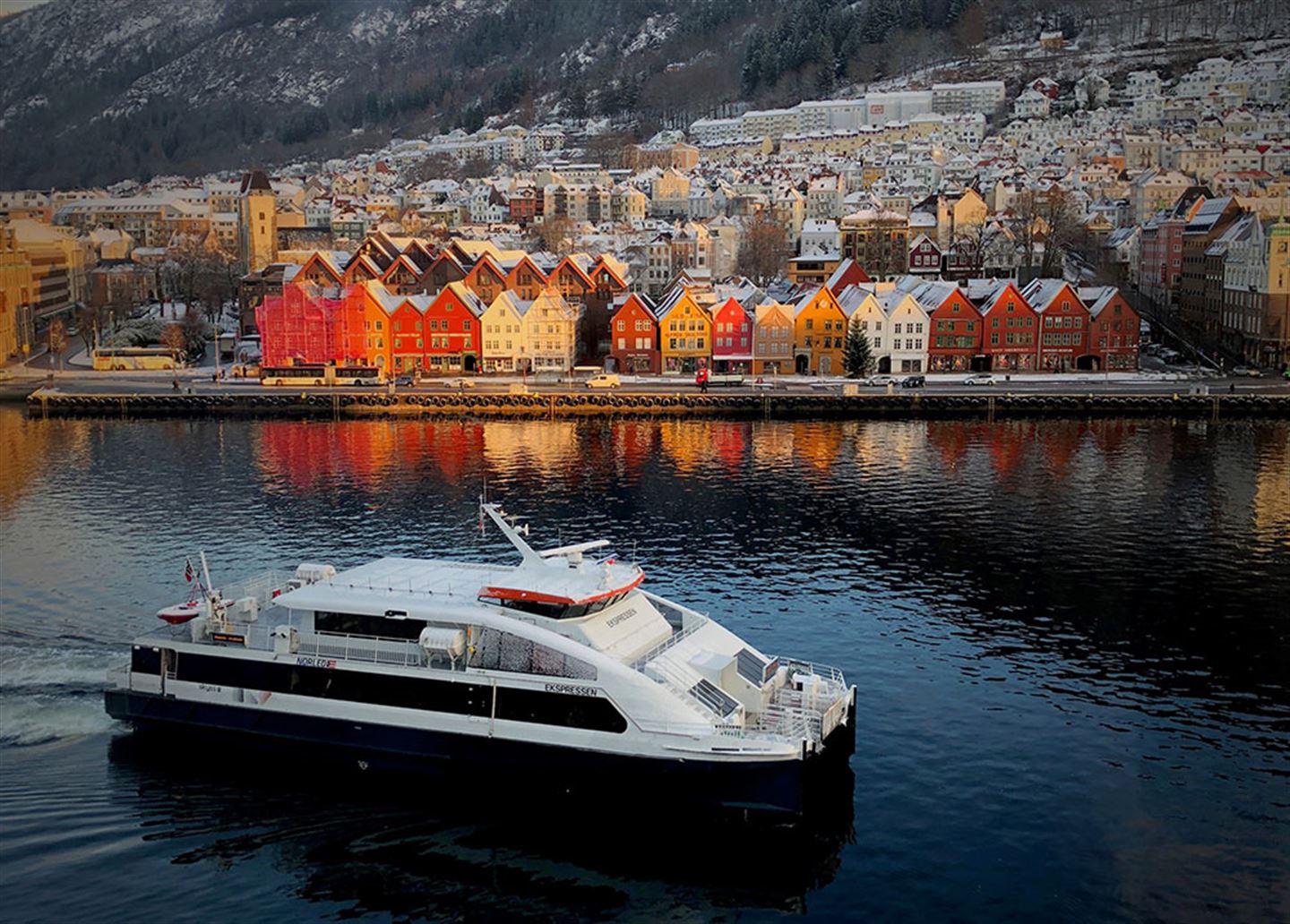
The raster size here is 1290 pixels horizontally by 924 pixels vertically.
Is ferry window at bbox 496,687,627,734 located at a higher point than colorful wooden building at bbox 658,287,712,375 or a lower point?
lower

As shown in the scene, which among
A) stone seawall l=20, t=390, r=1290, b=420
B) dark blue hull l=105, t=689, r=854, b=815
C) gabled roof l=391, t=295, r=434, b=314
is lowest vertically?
dark blue hull l=105, t=689, r=854, b=815

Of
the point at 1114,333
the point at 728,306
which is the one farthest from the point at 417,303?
the point at 1114,333

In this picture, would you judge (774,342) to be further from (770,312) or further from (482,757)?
(482,757)

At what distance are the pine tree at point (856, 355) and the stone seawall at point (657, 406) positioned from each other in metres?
6.49

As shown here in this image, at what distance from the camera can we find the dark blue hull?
1873 centimetres

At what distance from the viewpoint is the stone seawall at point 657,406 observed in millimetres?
59688

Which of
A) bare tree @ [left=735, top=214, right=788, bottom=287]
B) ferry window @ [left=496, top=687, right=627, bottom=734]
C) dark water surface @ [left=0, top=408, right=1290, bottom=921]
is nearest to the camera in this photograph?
dark water surface @ [left=0, top=408, right=1290, bottom=921]

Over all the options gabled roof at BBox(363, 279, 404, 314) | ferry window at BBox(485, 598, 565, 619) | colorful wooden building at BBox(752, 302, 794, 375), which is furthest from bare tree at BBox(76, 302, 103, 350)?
ferry window at BBox(485, 598, 565, 619)

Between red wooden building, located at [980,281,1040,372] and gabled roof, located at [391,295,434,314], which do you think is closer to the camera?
red wooden building, located at [980,281,1040,372]

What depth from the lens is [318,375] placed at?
69.4 meters

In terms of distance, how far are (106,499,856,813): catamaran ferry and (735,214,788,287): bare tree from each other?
7891 cm

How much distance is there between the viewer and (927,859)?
18094 mm

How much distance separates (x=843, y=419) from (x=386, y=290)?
28051 millimetres

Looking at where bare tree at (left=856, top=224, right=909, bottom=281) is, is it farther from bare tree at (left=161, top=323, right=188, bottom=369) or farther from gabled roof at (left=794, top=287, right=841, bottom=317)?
bare tree at (left=161, top=323, right=188, bottom=369)
